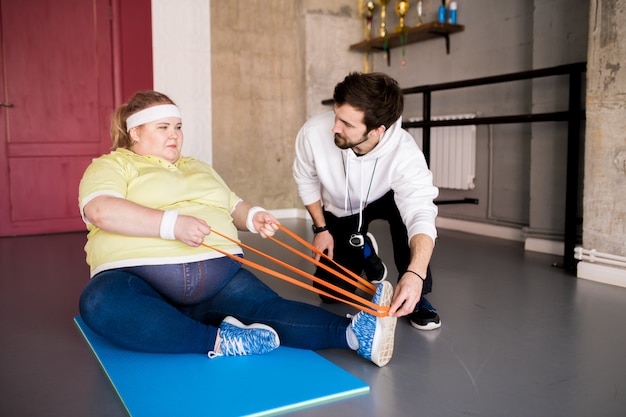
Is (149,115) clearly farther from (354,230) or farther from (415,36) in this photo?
(415,36)

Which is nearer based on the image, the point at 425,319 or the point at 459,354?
the point at 459,354

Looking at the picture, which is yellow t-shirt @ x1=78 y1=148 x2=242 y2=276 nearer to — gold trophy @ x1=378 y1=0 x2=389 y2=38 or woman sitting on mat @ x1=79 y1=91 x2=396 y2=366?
woman sitting on mat @ x1=79 y1=91 x2=396 y2=366

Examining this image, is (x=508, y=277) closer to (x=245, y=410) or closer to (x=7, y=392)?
(x=245, y=410)

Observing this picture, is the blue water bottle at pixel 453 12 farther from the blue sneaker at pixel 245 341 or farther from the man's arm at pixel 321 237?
the blue sneaker at pixel 245 341

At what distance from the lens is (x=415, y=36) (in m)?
4.93

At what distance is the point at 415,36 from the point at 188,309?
12.4ft

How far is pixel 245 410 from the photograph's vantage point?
4.56 feet

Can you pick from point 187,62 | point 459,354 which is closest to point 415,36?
point 187,62

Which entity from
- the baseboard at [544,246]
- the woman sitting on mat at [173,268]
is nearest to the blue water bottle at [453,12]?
the baseboard at [544,246]

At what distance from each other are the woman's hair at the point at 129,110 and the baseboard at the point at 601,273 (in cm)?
230

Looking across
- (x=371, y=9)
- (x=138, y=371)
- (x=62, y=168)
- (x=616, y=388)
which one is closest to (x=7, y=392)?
(x=138, y=371)

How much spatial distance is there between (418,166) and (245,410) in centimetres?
109

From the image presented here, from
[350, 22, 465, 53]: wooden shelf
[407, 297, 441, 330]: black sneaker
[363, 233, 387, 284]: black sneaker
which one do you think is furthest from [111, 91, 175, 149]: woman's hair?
[350, 22, 465, 53]: wooden shelf

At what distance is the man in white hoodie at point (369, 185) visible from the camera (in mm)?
1907
